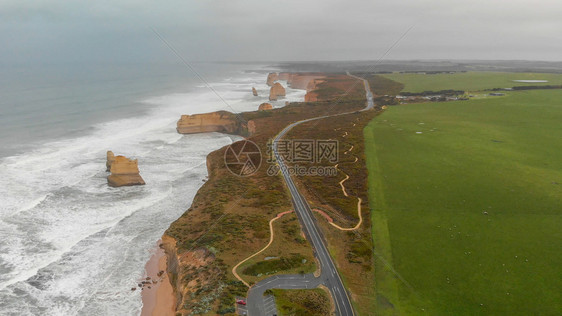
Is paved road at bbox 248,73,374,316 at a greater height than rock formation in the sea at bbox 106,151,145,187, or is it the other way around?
rock formation in the sea at bbox 106,151,145,187

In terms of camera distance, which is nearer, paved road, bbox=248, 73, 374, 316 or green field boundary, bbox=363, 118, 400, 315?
paved road, bbox=248, 73, 374, 316

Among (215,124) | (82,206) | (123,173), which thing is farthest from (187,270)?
(215,124)

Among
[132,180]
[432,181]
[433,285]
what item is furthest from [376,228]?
[132,180]

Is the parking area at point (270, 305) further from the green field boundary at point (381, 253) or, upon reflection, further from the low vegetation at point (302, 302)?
the green field boundary at point (381, 253)

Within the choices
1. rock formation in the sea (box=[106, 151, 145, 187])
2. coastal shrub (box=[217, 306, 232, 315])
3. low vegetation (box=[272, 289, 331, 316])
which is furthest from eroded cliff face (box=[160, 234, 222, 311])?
rock formation in the sea (box=[106, 151, 145, 187])

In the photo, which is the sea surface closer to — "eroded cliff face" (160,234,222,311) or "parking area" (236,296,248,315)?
"eroded cliff face" (160,234,222,311)

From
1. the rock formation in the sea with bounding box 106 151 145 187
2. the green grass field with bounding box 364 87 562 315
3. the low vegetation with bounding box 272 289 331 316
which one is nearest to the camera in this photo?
the low vegetation with bounding box 272 289 331 316

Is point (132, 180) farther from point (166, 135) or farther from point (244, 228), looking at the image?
point (166, 135)

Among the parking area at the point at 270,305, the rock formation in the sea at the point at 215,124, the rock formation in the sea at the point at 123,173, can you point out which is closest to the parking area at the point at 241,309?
the parking area at the point at 270,305
